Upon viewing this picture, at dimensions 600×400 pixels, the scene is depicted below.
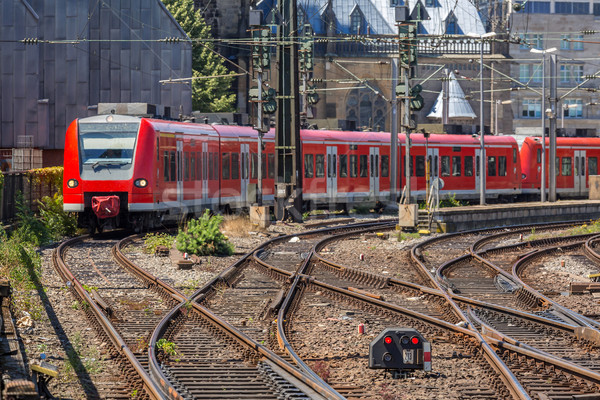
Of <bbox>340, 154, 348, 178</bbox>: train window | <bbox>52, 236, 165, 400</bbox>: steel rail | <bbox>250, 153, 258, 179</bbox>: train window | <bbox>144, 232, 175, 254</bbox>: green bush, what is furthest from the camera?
<bbox>340, 154, 348, 178</bbox>: train window

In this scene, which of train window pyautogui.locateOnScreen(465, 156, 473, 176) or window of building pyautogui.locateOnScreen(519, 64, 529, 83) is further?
window of building pyautogui.locateOnScreen(519, 64, 529, 83)

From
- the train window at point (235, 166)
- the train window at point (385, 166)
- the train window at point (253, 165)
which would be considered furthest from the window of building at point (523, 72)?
the train window at point (235, 166)

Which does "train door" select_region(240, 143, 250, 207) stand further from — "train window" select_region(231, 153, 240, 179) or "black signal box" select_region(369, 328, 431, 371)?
"black signal box" select_region(369, 328, 431, 371)

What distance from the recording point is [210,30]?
76.1m

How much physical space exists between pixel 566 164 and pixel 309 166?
16276mm

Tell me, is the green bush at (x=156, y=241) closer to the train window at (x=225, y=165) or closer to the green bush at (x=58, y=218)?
the green bush at (x=58, y=218)

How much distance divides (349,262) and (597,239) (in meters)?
9.26

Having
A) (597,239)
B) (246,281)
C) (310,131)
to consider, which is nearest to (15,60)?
(310,131)

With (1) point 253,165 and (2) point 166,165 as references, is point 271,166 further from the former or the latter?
(2) point 166,165

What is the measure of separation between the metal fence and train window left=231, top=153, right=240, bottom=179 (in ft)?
18.3

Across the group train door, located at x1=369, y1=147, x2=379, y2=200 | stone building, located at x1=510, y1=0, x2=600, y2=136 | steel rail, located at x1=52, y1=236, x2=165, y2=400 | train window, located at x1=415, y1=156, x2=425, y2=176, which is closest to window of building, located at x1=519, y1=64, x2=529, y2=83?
stone building, located at x1=510, y1=0, x2=600, y2=136

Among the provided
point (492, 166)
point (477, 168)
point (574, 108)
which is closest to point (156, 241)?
point (477, 168)

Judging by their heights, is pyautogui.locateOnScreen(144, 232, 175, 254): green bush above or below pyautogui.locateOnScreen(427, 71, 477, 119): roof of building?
below

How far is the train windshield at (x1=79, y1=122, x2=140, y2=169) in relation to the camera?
2520 centimetres
